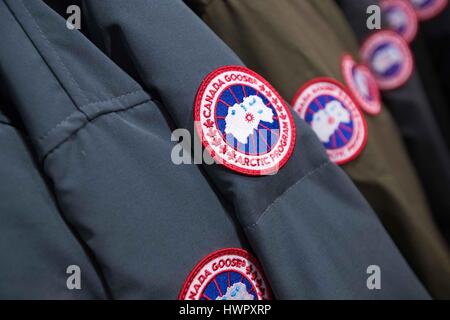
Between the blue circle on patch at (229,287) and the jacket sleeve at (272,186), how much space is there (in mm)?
21

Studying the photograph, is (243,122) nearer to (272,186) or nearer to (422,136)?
(272,186)

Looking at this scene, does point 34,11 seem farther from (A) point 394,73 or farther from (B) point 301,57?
(A) point 394,73

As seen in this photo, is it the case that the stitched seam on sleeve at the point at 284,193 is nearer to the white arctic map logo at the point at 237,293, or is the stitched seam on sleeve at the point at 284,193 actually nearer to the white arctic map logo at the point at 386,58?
the white arctic map logo at the point at 237,293

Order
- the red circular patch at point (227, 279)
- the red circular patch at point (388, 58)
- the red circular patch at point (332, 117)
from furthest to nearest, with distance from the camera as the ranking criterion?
the red circular patch at point (388, 58), the red circular patch at point (332, 117), the red circular patch at point (227, 279)

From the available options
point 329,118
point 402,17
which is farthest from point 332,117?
point 402,17

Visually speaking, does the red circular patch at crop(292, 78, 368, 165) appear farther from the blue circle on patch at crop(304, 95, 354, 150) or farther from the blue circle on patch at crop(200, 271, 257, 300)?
the blue circle on patch at crop(200, 271, 257, 300)

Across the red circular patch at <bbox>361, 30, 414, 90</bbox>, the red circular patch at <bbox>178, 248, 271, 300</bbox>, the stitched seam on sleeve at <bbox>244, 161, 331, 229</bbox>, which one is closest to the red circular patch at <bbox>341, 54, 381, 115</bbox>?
the red circular patch at <bbox>361, 30, 414, 90</bbox>

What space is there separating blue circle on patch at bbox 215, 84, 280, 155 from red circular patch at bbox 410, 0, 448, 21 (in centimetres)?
36

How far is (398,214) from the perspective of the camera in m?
0.47

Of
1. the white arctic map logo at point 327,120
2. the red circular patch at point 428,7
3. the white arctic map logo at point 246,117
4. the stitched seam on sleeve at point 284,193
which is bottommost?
the stitched seam on sleeve at point 284,193

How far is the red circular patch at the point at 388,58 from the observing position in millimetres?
566

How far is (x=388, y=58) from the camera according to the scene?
58 centimetres

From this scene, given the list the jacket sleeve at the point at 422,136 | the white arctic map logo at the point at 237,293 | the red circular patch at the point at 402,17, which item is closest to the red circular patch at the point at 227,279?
the white arctic map logo at the point at 237,293
